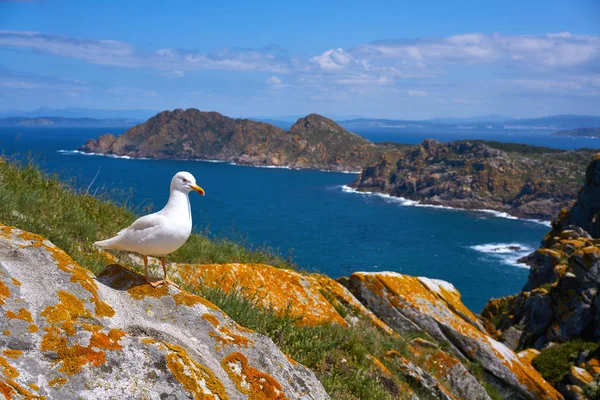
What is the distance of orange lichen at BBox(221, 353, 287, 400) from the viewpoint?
3781 mm

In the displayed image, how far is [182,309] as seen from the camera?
14.7 ft

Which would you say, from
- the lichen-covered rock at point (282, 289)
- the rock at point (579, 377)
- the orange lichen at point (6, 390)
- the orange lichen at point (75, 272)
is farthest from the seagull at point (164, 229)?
the rock at point (579, 377)

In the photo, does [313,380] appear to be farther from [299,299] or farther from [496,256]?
[496,256]

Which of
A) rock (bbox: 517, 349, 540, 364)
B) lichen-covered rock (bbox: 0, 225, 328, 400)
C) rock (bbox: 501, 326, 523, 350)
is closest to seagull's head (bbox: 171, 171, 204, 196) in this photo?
lichen-covered rock (bbox: 0, 225, 328, 400)

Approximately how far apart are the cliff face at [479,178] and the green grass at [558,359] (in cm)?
12620

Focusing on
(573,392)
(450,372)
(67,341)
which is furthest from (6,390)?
(573,392)

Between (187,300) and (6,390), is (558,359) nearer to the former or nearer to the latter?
(187,300)

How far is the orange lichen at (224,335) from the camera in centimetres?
423

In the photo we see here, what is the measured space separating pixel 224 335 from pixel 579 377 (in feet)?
41.3

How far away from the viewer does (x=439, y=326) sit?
36.7ft

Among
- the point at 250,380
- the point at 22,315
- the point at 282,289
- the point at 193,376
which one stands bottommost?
the point at 282,289

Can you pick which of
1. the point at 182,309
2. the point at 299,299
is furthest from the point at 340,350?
the point at 182,309

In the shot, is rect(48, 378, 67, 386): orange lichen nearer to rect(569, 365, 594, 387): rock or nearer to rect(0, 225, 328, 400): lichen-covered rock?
rect(0, 225, 328, 400): lichen-covered rock

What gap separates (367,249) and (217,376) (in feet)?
272
